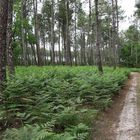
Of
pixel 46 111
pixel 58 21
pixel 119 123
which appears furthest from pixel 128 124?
pixel 58 21

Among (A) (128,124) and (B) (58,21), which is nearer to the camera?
(A) (128,124)

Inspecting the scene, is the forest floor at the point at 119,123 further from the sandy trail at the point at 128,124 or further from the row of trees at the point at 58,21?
the row of trees at the point at 58,21

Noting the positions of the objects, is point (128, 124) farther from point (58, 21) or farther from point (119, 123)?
point (58, 21)

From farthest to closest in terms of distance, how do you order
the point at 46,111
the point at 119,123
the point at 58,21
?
1. the point at 58,21
2. the point at 119,123
3. the point at 46,111

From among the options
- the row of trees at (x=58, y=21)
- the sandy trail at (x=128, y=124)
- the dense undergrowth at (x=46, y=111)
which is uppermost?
the row of trees at (x=58, y=21)

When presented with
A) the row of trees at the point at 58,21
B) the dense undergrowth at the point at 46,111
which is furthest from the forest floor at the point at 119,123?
the row of trees at the point at 58,21

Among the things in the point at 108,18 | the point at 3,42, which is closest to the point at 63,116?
the point at 3,42

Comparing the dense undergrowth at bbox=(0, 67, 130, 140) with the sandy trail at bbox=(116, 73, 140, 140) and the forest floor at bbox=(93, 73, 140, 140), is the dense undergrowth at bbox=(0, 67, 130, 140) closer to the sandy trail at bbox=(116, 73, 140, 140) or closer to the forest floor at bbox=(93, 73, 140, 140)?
the forest floor at bbox=(93, 73, 140, 140)

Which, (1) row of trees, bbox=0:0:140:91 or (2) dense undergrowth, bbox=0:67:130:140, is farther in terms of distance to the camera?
(1) row of trees, bbox=0:0:140:91

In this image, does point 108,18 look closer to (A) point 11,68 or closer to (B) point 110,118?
(A) point 11,68

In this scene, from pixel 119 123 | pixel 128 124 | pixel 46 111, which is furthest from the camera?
pixel 119 123

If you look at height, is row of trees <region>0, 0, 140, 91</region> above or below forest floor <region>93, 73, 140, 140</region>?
above

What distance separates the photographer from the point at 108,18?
195 feet

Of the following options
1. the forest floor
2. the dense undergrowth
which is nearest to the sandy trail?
the forest floor
